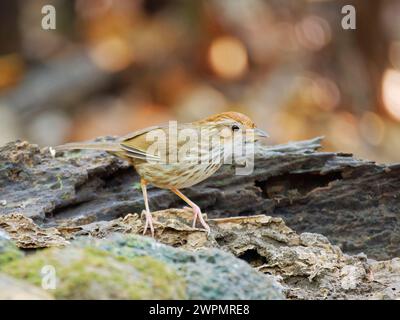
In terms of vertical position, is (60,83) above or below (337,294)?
above

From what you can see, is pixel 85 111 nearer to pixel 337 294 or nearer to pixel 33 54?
pixel 33 54

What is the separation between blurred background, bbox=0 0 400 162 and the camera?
11.4 m

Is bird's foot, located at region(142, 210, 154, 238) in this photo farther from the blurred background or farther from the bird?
the blurred background

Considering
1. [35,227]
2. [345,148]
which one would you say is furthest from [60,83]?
[35,227]

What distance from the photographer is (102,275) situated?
12.4 feet

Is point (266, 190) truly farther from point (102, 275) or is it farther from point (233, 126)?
point (102, 275)

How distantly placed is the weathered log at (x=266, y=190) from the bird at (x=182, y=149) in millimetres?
203

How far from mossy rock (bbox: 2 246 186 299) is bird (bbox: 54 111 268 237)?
180 centimetres

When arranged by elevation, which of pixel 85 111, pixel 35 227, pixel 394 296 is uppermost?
pixel 85 111

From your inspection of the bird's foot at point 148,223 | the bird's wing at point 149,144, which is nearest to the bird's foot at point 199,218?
the bird's foot at point 148,223

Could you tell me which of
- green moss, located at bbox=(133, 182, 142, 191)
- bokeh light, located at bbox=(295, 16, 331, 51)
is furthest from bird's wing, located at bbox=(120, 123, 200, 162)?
bokeh light, located at bbox=(295, 16, 331, 51)

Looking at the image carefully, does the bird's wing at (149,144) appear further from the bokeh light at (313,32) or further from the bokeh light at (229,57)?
the bokeh light at (313,32)

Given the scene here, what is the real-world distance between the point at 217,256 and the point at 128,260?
0.43 meters

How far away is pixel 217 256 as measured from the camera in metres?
4.21
